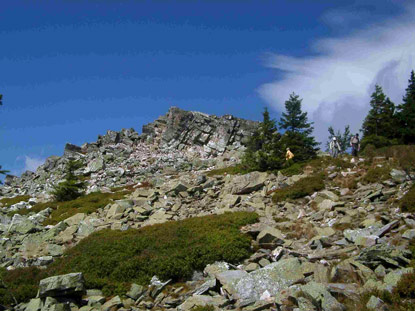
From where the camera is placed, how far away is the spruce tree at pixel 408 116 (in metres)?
35.4

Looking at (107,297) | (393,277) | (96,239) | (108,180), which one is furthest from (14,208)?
(393,277)

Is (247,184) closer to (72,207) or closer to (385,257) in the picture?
(72,207)

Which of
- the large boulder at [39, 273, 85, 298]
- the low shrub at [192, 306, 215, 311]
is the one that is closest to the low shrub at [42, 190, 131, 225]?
the large boulder at [39, 273, 85, 298]

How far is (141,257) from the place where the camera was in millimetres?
14922

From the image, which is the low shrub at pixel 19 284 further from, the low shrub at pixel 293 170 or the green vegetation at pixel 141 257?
the low shrub at pixel 293 170

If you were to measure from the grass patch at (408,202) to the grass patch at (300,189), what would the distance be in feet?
19.5

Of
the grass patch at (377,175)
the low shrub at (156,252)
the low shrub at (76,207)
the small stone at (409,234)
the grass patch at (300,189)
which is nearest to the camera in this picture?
the small stone at (409,234)

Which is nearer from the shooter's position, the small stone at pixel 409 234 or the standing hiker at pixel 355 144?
the small stone at pixel 409 234

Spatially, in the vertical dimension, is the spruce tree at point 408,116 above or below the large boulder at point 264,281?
above

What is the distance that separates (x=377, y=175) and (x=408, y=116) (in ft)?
68.9

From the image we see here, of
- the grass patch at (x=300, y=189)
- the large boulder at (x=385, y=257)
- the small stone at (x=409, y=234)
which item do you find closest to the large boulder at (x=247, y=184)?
the grass patch at (x=300, y=189)

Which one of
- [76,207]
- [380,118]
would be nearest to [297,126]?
[380,118]

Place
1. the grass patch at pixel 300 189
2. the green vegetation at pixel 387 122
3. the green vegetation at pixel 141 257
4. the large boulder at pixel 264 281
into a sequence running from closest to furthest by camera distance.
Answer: the large boulder at pixel 264 281 < the green vegetation at pixel 141 257 < the grass patch at pixel 300 189 < the green vegetation at pixel 387 122

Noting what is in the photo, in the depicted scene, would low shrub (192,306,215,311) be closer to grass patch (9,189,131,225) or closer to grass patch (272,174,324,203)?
Answer: grass patch (272,174,324,203)
